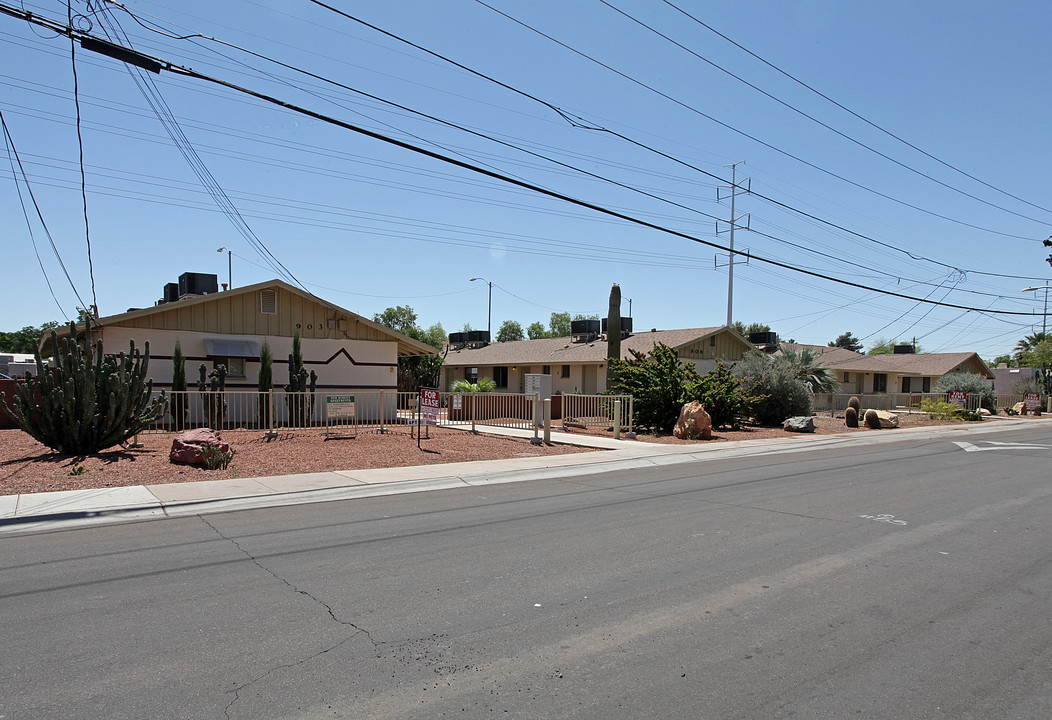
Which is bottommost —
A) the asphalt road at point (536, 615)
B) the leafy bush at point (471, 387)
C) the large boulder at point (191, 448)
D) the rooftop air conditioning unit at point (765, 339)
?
the asphalt road at point (536, 615)

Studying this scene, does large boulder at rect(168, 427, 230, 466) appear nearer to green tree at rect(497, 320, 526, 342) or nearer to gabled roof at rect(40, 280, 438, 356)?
gabled roof at rect(40, 280, 438, 356)

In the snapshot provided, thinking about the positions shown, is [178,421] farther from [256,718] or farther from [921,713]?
[921,713]

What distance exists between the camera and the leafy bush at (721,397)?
23.0 m

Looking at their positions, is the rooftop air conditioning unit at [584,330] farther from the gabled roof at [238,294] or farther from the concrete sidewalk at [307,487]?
the concrete sidewalk at [307,487]

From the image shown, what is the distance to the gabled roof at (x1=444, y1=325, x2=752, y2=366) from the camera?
121 feet

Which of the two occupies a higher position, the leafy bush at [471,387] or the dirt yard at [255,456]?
the leafy bush at [471,387]

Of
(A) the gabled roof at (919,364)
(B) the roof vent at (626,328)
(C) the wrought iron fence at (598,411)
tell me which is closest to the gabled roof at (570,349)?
(B) the roof vent at (626,328)

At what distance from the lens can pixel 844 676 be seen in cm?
419

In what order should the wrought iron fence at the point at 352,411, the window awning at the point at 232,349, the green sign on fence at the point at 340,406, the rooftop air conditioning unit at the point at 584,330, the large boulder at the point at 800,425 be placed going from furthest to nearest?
1. the rooftop air conditioning unit at the point at 584,330
2. the large boulder at the point at 800,425
3. the window awning at the point at 232,349
4. the wrought iron fence at the point at 352,411
5. the green sign on fence at the point at 340,406

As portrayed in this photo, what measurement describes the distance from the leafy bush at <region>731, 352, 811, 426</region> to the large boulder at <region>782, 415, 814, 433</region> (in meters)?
1.54

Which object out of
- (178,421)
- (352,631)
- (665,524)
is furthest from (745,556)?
(178,421)

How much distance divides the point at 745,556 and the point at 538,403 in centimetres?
1240

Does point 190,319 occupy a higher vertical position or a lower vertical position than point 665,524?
higher

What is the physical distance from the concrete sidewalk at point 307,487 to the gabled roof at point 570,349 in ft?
57.0
